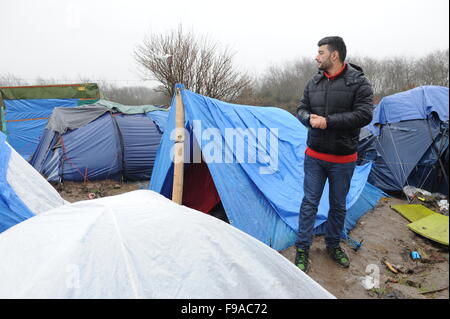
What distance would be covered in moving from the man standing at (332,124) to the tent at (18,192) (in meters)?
2.73

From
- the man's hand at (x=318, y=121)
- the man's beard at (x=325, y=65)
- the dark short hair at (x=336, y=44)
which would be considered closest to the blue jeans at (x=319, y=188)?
the man's hand at (x=318, y=121)

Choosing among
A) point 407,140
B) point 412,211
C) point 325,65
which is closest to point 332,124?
point 325,65

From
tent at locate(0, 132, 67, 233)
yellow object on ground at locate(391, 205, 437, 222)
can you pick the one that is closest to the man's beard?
yellow object on ground at locate(391, 205, 437, 222)

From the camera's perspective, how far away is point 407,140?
4.78m

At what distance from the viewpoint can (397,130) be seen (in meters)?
4.93

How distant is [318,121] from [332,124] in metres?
0.11

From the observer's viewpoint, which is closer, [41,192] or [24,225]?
[24,225]

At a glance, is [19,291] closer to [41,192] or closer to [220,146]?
[220,146]

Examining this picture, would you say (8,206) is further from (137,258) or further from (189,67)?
(189,67)

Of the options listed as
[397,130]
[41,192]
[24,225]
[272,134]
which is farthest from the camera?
[397,130]

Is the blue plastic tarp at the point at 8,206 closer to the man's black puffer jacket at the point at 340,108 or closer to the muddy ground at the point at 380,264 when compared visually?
the muddy ground at the point at 380,264

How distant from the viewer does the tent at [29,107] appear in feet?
31.3
